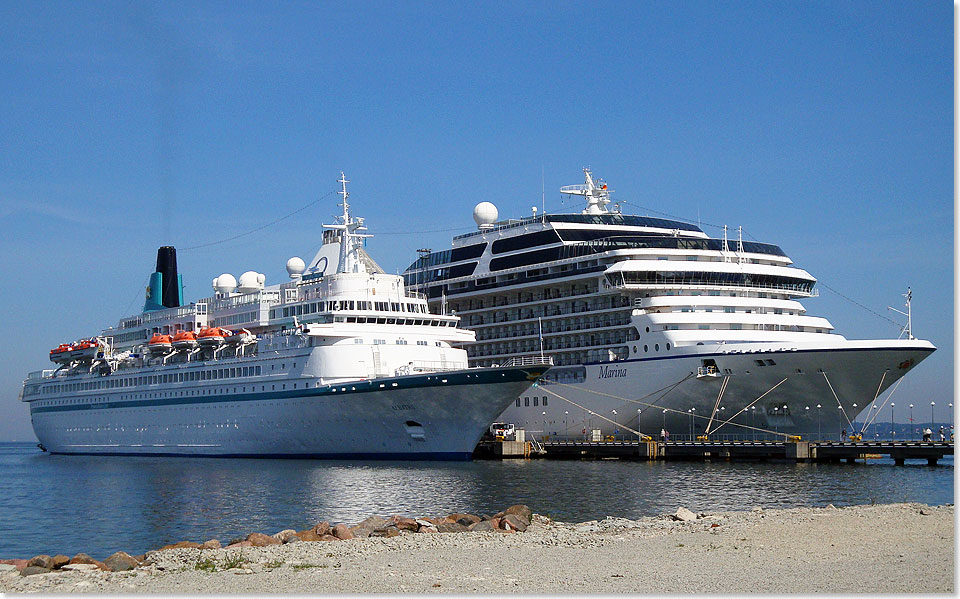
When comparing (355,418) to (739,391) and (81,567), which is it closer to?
(739,391)

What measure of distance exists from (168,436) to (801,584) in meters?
51.0

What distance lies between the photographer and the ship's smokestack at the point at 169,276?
70250 mm

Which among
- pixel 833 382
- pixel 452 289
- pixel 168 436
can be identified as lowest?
pixel 168 436

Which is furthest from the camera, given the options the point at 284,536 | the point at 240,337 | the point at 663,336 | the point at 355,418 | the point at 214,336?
Answer: the point at 214,336

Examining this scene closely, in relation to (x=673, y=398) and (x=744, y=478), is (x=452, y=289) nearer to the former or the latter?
(x=673, y=398)

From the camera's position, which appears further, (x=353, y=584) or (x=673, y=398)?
(x=673, y=398)

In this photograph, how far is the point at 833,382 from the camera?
4725 cm

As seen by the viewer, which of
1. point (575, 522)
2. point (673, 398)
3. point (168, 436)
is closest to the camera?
point (575, 522)

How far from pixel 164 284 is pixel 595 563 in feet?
189

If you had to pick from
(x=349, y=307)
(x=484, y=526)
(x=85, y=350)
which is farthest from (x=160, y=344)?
(x=484, y=526)

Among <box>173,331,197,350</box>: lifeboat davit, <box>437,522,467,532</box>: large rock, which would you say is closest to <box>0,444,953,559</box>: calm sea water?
<box>437,522,467,532</box>: large rock

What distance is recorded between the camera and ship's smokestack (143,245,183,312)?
230ft

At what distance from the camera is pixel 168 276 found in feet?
234

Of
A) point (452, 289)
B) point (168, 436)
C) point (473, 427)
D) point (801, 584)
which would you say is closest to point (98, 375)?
point (168, 436)
